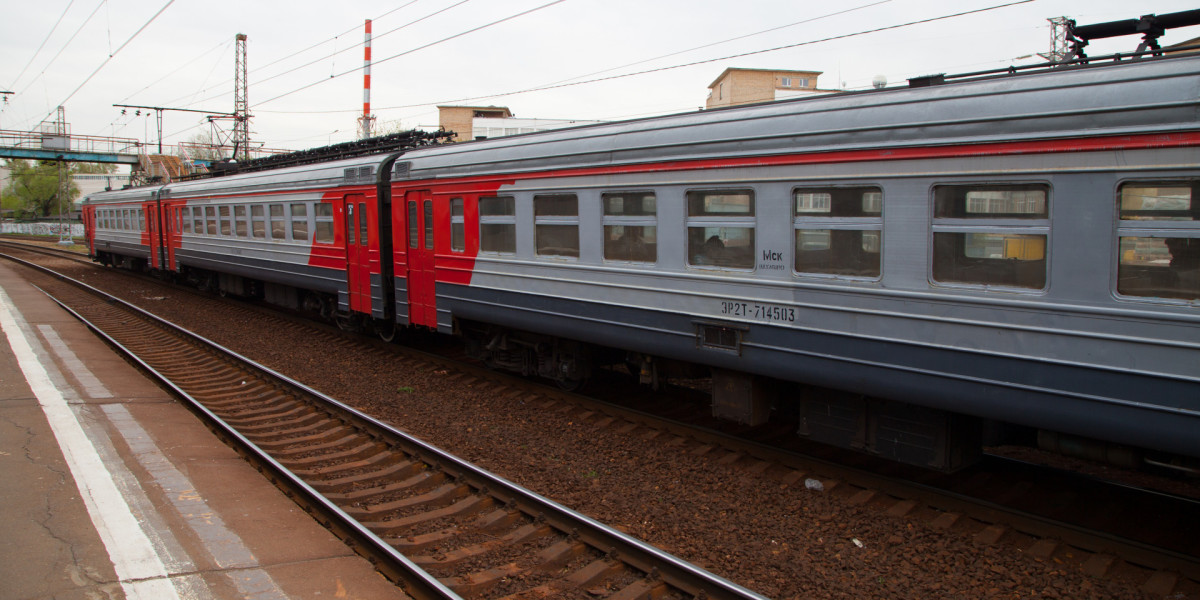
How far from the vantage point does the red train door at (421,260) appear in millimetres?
10195

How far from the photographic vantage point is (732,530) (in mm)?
5363

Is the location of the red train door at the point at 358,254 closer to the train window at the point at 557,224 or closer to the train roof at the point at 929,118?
Result: the train window at the point at 557,224

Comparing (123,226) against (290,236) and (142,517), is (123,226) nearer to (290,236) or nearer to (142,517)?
(290,236)

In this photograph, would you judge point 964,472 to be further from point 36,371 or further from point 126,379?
point 36,371

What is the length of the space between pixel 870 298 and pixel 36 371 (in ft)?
35.7

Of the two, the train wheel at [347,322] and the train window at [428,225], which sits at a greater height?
the train window at [428,225]

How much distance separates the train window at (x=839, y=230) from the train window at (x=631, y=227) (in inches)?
60.7

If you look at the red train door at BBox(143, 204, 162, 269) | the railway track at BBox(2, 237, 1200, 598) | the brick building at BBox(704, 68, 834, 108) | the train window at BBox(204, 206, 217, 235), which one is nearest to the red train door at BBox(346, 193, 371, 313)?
the railway track at BBox(2, 237, 1200, 598)

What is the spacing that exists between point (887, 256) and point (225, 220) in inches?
656

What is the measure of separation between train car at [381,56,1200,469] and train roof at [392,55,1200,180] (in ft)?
0.04

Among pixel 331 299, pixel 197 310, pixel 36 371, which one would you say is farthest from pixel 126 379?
pixel 197 310

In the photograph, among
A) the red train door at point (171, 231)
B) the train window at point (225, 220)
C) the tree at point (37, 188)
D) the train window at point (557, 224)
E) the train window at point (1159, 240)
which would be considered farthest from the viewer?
the tree at point (37, 188)

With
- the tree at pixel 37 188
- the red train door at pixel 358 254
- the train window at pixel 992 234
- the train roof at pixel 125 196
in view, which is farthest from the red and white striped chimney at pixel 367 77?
the tree at pixel 37 188

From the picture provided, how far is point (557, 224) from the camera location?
26.4ft
